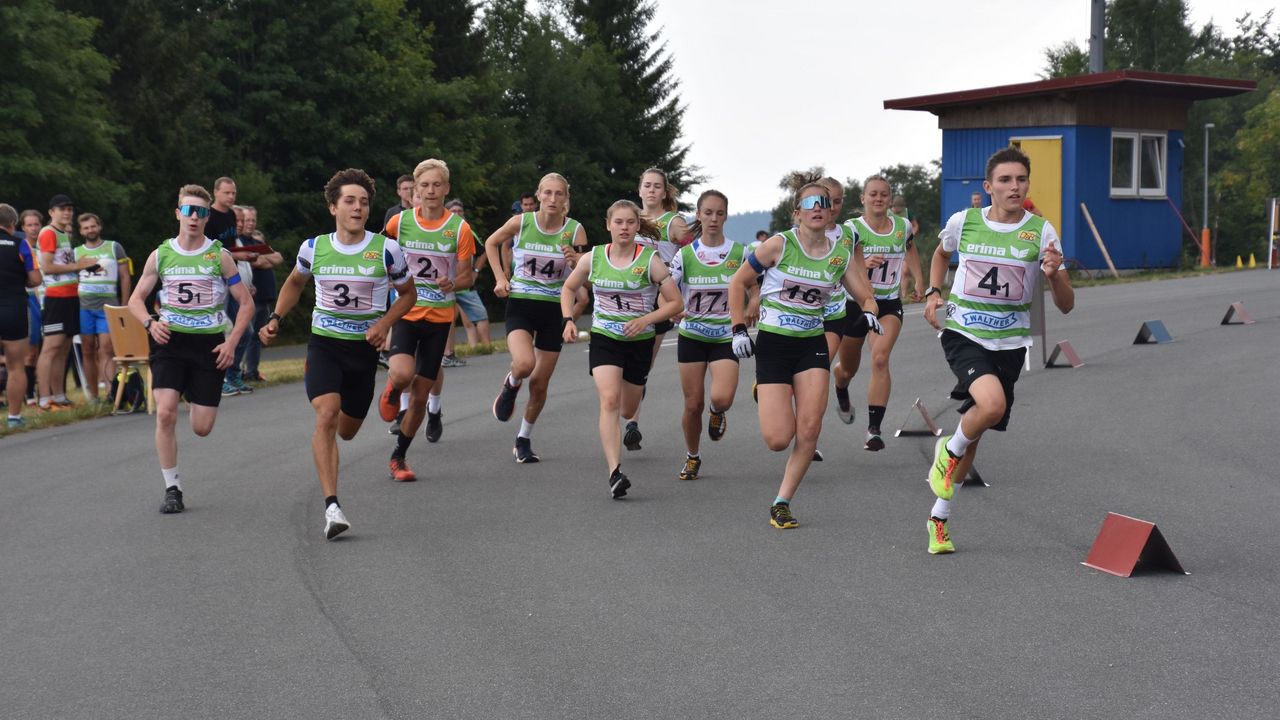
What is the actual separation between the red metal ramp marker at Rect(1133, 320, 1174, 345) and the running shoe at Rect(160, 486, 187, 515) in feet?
46.1

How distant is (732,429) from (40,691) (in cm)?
828

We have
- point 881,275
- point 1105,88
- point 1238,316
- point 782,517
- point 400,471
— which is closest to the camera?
point 782,517

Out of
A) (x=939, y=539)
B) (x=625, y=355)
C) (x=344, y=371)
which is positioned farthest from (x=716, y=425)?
(x=939, y=539)

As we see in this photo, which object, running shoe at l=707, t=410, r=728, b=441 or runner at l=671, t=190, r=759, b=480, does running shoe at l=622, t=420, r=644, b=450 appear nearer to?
running shoe at l=707, t=410, r=728, b=441

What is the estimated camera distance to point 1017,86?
38.7 metres

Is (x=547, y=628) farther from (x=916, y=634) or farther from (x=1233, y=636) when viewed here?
(x=1233, y=636)

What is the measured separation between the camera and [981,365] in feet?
27.2

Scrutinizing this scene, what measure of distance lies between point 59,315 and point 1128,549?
12.2 m

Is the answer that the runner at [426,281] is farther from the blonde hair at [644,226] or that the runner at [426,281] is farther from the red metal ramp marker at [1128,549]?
the red metal ramp marker at [1128,549]

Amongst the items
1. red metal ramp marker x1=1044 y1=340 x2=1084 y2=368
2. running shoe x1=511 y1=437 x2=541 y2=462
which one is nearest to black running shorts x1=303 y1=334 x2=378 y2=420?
running shoe x1=511 y1=437 x2=541 y2=462

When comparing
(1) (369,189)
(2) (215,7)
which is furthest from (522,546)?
(2) (215,7)

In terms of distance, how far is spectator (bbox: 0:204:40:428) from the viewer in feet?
47.3

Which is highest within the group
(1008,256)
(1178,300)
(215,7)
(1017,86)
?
(215,7)

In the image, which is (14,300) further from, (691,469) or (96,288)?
(691,469)
